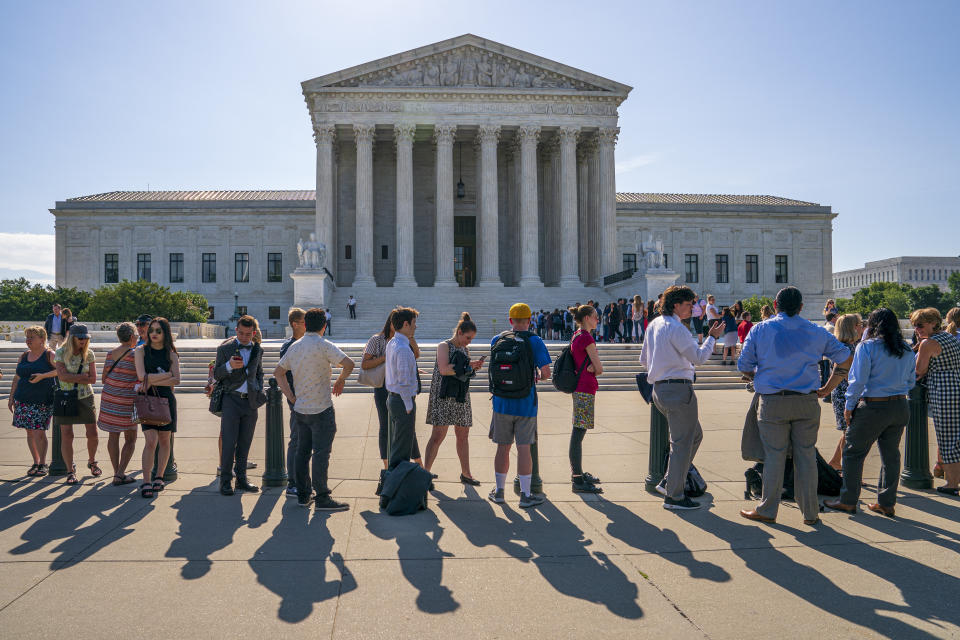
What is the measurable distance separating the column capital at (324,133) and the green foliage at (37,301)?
69.7 ft

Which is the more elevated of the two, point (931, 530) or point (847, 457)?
point (847, 457)

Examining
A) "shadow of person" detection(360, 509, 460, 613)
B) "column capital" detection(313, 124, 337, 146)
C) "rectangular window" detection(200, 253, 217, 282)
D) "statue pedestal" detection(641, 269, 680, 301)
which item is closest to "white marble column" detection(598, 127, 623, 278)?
"statue pedestal" detection(641, 269, 680, 301)

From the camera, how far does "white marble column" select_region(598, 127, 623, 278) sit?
4362 centimetres

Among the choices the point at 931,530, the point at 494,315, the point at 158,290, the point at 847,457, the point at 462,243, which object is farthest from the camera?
the point at 462,243

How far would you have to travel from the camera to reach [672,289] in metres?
6.99

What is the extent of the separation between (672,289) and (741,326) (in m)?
15.2

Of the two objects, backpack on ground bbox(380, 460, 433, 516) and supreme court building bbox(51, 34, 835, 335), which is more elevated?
supreme court building bbox(51, 34, 835, 335)

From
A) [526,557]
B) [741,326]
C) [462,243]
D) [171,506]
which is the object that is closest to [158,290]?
[462,243]

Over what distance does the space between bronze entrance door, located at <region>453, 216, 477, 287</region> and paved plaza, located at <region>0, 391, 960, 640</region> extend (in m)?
42.1

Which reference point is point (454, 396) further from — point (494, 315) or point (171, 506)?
point (494, 315)

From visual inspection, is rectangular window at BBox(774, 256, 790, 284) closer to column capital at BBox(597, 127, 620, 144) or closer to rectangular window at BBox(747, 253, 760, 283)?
rectangular window at BBox(747, 253, 760, 283)

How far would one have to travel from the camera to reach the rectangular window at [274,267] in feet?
183

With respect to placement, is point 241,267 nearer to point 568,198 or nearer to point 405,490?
point 568,198

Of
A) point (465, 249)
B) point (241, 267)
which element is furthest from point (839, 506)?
point (241, 267)
